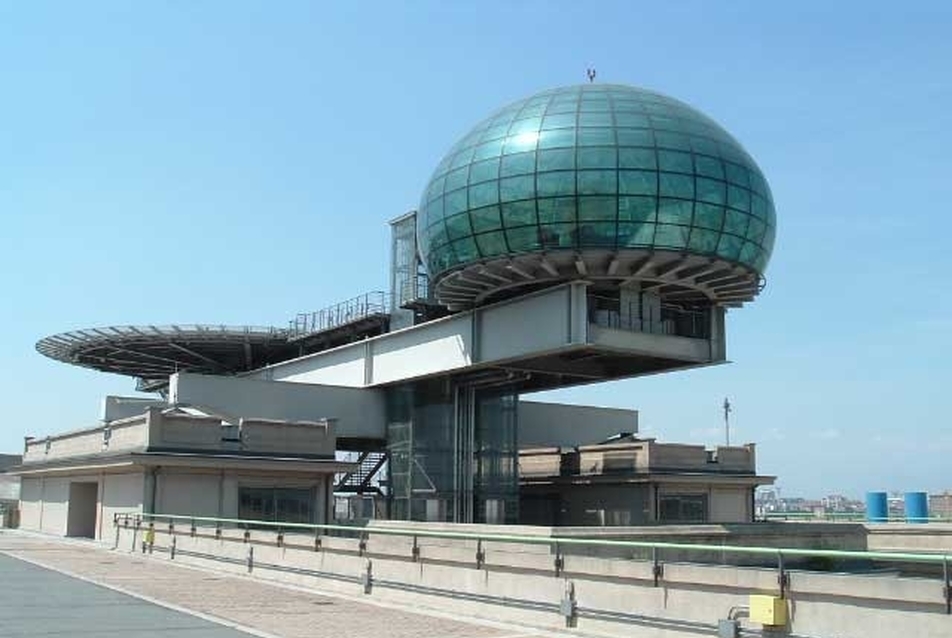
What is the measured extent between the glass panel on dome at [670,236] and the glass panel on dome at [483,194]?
22.2ft

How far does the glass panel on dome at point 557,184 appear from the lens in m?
42.2

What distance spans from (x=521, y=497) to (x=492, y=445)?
25.5 ft

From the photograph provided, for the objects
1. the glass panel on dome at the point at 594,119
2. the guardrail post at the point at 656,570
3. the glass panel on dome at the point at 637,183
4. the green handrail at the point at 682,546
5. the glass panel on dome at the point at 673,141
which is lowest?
the guardrail post at the point at 656,570

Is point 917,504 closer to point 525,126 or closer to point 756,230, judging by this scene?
point 756,230

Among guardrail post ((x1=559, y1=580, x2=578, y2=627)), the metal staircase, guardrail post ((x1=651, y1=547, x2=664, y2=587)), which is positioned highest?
the metal staircase

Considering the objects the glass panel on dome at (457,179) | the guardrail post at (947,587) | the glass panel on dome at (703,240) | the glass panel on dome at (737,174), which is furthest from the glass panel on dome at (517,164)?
the guardrail post at (947,587)

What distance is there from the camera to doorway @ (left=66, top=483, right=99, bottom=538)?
52.9 m

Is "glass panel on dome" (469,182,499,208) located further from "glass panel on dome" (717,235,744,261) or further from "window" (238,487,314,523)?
"window" (238,487,314,523)

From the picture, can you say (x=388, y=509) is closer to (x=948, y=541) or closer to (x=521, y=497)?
(x=521, y=497)

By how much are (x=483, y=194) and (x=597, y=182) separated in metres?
5.01

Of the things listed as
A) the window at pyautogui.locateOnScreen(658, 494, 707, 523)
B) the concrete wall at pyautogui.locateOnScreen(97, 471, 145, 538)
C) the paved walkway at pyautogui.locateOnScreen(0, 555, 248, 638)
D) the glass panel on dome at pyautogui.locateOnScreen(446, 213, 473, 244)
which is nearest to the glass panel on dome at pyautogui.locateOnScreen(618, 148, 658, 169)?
the glass panel on dome at pyautogui.locateOnScreen(446, 213, 473, 244)

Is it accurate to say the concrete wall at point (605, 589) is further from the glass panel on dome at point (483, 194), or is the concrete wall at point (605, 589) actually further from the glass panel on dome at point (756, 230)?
the glass panel on dome at point (756, 230)

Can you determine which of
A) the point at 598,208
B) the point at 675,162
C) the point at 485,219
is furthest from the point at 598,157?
the point at 485,219

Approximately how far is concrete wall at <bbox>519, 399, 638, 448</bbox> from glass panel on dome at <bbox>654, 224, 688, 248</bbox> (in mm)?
24339
